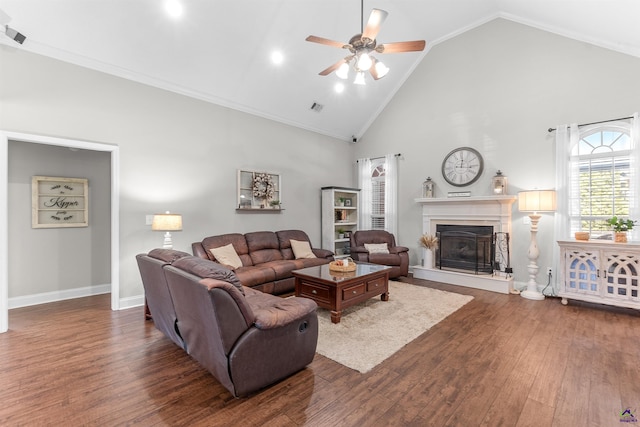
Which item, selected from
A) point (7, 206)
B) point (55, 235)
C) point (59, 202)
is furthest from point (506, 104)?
point (55, 235)

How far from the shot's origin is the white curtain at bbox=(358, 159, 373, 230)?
288 inches

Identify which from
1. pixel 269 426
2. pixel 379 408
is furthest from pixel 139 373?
pixel 379 408

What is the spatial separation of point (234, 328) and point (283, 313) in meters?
0.38

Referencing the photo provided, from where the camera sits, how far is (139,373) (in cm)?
247

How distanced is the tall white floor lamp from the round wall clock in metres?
1.06

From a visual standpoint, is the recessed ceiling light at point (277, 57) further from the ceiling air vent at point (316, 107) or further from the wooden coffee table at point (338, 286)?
the wooden coffee table at point (338, 286)

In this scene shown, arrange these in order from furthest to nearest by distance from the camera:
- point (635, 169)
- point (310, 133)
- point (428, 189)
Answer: point (310, 133), point (428, 189), point (635, 169)

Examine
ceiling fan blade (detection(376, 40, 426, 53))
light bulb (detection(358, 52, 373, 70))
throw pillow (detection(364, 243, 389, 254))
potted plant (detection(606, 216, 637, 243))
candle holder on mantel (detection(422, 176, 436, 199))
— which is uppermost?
ceiling fan blade (detection(376, 40, 426, 53))

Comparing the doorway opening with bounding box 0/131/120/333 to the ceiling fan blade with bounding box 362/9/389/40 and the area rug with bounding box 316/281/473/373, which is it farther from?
the ceiling fan blade with bounding box 362/9/389/40

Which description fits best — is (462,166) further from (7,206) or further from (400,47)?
(7,206)

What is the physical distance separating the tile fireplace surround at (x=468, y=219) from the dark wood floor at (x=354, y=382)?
1.65m

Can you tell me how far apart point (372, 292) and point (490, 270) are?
9.18 feet

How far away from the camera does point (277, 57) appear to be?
4.85 m

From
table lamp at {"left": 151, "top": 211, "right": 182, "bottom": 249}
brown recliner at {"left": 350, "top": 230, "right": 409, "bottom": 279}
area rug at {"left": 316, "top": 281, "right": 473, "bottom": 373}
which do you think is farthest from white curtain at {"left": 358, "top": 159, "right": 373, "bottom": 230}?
table lamp at {"left": 151, "top": 211, "right": 182, "bottom": 249}
